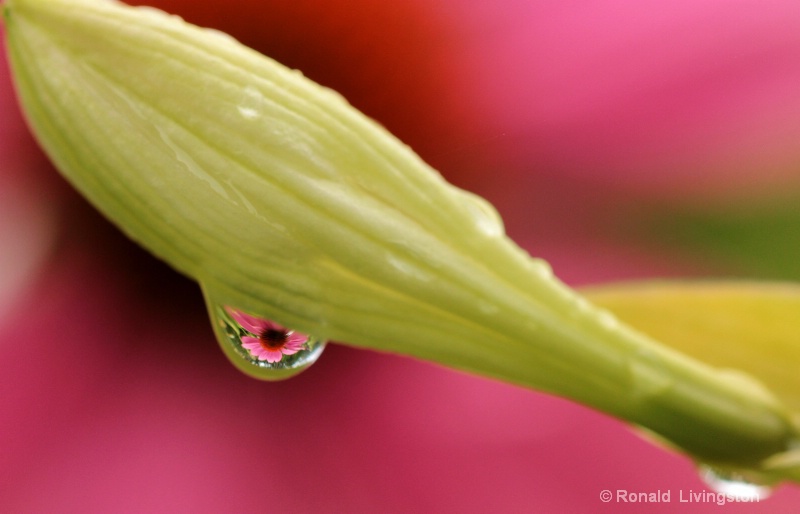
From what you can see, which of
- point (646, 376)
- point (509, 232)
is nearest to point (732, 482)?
point (646, 376)

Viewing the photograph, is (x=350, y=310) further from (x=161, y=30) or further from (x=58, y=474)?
(x=58, y=474)

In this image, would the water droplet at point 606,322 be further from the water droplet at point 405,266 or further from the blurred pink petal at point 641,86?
the blurred pink petal at point 641,86

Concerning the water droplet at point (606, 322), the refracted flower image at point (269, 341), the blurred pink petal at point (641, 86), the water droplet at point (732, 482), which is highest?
the blurred pink petal at point (641, 86)

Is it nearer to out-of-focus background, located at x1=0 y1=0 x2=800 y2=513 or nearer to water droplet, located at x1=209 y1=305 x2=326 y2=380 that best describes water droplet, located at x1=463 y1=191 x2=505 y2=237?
water droplet, located at x1=209 y1=305 x2=326 y2=380

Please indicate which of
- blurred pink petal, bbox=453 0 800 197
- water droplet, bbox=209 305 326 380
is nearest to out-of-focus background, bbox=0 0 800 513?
blurred pink petal, bbox=453 0 800 197

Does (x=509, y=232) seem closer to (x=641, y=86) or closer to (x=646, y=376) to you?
(x=641, y=86)

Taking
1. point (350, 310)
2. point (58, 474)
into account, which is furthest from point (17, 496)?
point (350, 310)

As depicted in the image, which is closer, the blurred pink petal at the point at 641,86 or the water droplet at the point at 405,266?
the water droplet at the point at 405,266

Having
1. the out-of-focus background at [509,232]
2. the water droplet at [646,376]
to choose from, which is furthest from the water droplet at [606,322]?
the out-of-focus background at [509,232]
